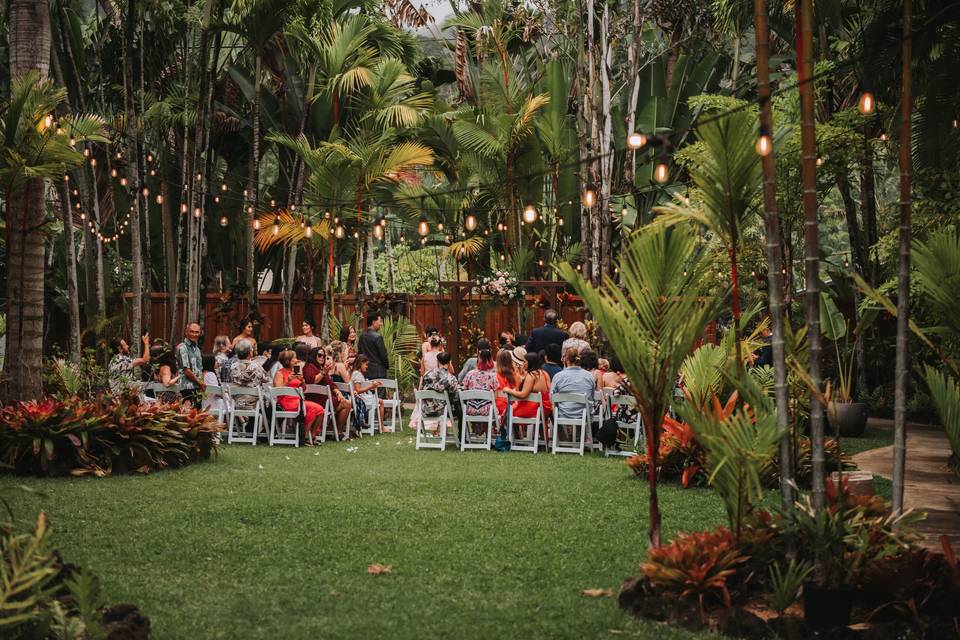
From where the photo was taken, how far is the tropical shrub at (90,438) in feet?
32.0

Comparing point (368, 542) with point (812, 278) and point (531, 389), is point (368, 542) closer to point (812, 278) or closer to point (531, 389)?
point (812, 278)

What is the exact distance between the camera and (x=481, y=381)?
41.6 ft

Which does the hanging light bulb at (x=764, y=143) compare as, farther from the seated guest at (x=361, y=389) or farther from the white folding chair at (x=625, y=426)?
the seated guest at (x=361, y=389)

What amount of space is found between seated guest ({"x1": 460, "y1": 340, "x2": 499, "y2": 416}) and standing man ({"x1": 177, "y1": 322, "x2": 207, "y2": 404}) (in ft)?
10.6

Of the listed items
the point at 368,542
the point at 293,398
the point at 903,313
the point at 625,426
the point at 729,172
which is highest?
the point at 729,172

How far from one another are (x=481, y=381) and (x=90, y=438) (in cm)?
464

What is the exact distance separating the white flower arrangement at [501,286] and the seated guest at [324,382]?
4622 mm

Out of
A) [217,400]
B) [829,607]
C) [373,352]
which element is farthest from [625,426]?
[829,607]

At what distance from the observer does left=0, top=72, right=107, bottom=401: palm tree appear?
30.2 ft

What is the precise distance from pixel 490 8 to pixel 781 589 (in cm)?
1794

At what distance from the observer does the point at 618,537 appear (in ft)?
23.5

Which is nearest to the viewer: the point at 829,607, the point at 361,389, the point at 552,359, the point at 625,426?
the point at 829,607

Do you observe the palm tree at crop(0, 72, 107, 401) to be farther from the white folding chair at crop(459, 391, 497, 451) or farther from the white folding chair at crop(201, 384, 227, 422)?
the white folding chair at crop(459, 391, 497, 451)

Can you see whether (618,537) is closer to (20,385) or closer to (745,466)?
(745,466)
